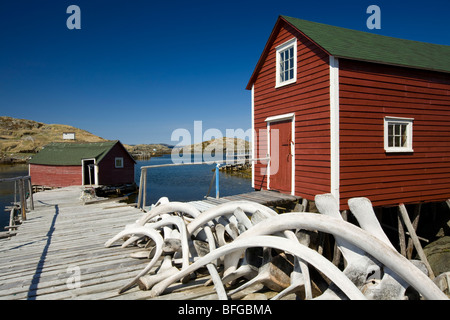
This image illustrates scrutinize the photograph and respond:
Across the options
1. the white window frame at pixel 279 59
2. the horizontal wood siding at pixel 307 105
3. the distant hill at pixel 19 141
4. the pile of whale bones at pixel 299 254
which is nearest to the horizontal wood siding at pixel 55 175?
the horizontal wood siding at pixel 307 105

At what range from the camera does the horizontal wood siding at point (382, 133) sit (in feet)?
26.7

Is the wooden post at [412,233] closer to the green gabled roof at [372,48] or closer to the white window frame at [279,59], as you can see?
the green gabled roof at [372,48]

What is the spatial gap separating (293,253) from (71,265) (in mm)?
3296

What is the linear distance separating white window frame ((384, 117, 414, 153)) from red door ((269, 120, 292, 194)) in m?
2.93

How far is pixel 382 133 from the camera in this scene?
28.3 feet

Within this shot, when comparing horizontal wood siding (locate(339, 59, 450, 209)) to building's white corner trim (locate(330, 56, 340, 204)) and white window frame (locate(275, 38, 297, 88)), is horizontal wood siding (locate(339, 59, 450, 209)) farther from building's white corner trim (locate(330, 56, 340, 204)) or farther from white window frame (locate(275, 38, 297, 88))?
white window frame (locate(275, 38, 297, 88))

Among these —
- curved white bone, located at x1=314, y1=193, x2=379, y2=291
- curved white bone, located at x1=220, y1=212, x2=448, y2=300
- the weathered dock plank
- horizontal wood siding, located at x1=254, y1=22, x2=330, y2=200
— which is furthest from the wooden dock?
horizontal wood siding, located at x1=254, y1=22, x2=330, y2=200

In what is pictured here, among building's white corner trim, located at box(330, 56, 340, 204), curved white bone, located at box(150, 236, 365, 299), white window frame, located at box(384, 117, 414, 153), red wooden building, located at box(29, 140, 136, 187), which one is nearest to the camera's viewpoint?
curved white bone, located at box(150, 236, 365, 299)

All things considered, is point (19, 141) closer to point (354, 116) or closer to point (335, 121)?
point (335, 121)

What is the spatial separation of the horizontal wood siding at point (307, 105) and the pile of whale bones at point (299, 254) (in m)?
5.98

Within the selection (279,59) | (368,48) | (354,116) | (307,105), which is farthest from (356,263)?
(279,59)

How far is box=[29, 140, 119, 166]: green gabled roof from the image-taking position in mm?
27891
